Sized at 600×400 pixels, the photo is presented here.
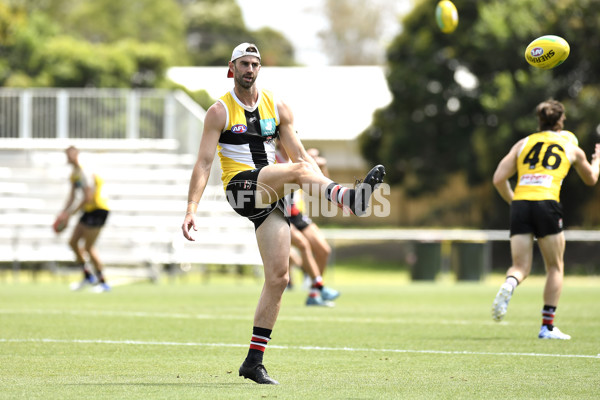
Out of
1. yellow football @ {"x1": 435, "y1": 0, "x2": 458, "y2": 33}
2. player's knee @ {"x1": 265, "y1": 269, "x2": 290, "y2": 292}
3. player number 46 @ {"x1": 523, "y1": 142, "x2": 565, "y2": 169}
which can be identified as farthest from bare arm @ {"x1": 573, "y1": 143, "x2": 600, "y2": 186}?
yellow football @ {"x1": 435, "y1": 0, "x2": 458, "y2": 33}

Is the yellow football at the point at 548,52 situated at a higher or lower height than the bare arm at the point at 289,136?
higher

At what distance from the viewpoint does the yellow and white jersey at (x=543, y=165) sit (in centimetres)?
1000

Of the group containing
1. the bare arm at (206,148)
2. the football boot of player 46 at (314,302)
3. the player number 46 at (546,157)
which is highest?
the player number 46 at (546,157)

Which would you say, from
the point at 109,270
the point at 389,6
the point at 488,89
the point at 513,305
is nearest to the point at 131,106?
the point at 109,270

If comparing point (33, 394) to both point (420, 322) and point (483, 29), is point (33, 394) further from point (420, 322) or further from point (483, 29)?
point (483, 29)

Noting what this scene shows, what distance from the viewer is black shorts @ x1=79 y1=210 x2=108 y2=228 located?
17047 mm

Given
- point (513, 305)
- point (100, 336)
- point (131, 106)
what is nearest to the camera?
point (100, 336)

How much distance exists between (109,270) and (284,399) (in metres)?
18.0

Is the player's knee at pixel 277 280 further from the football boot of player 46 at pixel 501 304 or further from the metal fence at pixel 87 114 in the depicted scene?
the metal fence at pixel 87 114

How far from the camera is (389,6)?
68.1 metres

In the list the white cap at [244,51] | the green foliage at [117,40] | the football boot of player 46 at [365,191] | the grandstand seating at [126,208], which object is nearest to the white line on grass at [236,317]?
the white cap at [244,51]

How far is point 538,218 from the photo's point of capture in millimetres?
9859

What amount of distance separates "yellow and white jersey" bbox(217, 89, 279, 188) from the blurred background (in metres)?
15.7

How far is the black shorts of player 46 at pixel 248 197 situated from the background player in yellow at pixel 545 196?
11.2ft
